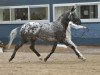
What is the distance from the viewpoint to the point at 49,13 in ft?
97.8

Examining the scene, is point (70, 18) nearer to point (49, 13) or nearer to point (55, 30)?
point (55, 30)

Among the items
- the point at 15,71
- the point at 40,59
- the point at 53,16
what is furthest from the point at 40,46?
the point at 15,71

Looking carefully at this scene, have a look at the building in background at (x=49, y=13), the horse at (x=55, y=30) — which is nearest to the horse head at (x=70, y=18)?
the horse at (x=55, y=30)

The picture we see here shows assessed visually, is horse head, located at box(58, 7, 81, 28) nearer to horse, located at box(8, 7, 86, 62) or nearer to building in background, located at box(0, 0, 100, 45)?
horse, located at box(8, 7, 86, 62)

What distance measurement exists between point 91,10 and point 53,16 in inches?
105

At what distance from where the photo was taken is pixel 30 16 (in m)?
30.5

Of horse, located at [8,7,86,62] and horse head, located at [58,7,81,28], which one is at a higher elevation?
horse head, located at [58,7,81,28]

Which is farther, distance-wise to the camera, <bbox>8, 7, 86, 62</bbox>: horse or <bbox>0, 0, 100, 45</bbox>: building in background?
<bbox>0, 0, 100, 45</bbox>: building in background

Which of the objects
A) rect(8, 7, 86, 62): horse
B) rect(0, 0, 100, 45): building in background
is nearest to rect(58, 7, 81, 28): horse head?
rect(8, 7, 86, 62): horse

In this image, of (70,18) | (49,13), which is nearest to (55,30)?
(70,18)

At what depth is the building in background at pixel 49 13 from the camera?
28406 mm

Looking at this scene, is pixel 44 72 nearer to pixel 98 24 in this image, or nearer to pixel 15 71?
pixel 15 71

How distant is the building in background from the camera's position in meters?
28.4

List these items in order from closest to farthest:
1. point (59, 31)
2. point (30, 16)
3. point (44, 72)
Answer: point (44, 72) < point (59, 31) < point (30, 16)
